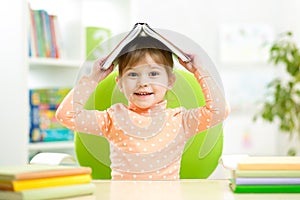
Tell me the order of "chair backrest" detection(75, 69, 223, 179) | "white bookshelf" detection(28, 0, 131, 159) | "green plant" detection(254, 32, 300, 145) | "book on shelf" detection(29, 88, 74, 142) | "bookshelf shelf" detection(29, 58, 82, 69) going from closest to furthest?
"chair backrest" detection(75, 69, 223, 179)
"bookshelf shelf" detection(29, 58, 82, 69)
"book on shelf" detection(29, 88, 74, 142)
"white bookshelf" detection(28, 0, 131, 159)
"green plant" detection(254, 32, 300, 145)

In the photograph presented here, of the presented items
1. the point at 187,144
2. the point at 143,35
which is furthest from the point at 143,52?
the point at 187,144

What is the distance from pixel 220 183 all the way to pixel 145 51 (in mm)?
397

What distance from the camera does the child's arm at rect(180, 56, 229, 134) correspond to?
4.66 ft

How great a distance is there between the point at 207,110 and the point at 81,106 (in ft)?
1.10

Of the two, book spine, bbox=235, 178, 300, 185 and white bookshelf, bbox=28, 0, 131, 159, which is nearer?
book spine, bbox=235, 178, 300, 185

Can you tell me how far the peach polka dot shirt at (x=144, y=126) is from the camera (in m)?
1.42

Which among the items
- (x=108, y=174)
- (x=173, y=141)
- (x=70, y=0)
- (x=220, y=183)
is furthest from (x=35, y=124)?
(x=220, y=183)

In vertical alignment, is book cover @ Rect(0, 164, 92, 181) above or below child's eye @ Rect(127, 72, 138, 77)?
below

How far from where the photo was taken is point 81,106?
143 centimetres

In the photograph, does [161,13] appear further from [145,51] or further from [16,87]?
[145,51]

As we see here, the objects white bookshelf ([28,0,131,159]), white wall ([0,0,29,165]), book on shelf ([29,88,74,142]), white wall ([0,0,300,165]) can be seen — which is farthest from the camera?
white wall ([0,0,300,165])

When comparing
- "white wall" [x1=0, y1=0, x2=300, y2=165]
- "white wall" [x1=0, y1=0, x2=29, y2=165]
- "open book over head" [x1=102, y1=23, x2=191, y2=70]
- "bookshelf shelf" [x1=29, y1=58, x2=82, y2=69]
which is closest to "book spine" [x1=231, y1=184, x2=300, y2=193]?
"open book over head" [x1=102, y1=23, x2=191, y2=70]

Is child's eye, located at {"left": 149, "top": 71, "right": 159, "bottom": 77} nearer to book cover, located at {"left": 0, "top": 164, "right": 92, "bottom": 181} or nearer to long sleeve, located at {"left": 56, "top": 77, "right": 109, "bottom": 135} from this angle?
long sleeve, located at {"left": 56, "top": 77, "right": 109, "bottom": 135}

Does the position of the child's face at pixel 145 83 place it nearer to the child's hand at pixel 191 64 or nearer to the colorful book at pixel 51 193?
the child's hand at pixel 191 64
